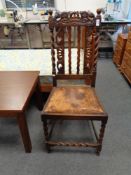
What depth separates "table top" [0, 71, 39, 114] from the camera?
47.0 inches

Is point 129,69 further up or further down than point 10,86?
further down

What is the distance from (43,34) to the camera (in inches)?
161

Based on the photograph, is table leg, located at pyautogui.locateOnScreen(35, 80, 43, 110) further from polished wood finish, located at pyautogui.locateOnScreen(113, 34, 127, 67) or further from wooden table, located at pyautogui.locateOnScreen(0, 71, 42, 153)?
polished wood finish, located at pyautogui.locateOnScreen(113, 34, 127, 67)

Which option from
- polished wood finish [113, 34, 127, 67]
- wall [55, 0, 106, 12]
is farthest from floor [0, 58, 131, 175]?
wall [55, 0, 106, 12]

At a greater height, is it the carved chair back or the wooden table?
the carved chair back

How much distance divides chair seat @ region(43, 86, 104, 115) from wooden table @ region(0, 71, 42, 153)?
0.61 feet

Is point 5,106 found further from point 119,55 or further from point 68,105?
point 119,55

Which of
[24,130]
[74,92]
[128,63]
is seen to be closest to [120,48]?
[128,63]

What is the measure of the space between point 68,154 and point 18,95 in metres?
0.69

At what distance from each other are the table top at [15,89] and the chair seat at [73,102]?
0.20 meters

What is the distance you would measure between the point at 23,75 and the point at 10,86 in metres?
0.23

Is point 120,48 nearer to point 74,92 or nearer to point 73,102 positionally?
point 74,92

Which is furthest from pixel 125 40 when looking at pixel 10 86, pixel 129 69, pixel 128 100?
pixel 10 86

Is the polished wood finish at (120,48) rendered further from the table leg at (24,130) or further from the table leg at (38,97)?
the table leg at (24,130)
